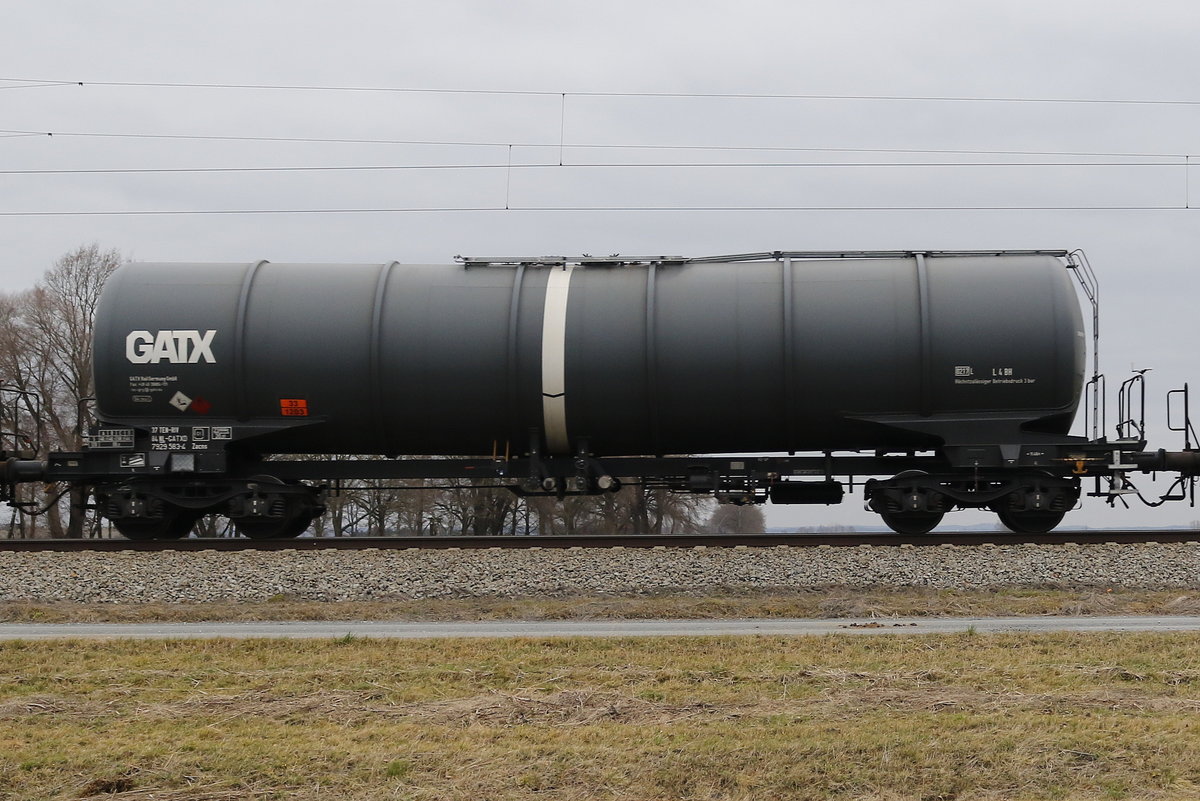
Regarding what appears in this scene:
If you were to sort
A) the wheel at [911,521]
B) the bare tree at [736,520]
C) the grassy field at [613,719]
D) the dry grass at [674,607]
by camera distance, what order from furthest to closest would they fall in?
1. the bare tree at [736,520]
2. the wheel at [911,521]
3. the dry grass at [674,607]
4. the grassy field at [613,719]

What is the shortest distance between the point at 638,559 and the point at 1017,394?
5994mm

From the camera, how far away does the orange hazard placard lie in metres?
15.9

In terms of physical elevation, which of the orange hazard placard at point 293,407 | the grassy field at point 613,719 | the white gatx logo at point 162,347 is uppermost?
the white gatx logo at point 162,347

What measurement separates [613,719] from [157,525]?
40.7 feet

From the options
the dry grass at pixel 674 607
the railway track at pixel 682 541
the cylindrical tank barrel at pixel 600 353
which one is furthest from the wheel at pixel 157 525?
the dry grass at pixel 674 607

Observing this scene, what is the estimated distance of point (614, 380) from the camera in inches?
611

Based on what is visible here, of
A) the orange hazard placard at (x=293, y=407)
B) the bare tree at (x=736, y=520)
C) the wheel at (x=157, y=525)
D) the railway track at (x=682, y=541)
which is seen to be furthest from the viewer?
the bare tree at (x=736, y=520)

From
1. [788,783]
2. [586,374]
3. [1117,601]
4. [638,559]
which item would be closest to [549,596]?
[638,559]

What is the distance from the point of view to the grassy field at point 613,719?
5297 millimetres

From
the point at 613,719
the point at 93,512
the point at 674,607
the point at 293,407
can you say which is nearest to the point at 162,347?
the point at 293,407

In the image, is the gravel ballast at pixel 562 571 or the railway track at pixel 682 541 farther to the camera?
the railway track at pixel 682 541

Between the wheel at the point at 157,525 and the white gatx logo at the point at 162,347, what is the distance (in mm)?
2336

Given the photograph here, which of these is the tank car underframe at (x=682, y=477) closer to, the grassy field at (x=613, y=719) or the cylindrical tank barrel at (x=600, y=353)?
the cylindrical tank barrel at (x=600, y=353)

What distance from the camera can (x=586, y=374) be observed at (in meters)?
15.6
